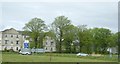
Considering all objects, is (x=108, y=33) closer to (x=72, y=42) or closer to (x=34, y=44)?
(x=72, y=42)

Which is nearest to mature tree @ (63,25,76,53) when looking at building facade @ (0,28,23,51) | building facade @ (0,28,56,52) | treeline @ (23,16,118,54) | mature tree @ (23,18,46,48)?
treeline @ (23,16,118,54)

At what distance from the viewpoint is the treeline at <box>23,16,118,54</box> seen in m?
62.1

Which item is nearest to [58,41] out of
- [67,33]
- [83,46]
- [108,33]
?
[67,33]

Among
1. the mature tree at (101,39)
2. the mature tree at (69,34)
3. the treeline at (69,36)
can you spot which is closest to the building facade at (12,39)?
the treeline at (69,36)

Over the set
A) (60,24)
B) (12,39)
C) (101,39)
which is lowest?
(101,39)

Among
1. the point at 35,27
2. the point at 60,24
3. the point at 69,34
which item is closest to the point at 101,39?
the point at 69,34

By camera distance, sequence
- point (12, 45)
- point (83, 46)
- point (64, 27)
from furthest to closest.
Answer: point (12, 45), point (83, 46), point (64, 27)

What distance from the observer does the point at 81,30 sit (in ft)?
212

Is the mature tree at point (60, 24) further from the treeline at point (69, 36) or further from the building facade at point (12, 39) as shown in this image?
the building facade at point (12, 39)

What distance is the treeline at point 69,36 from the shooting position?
204ft

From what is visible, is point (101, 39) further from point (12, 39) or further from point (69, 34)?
point (12, 39)

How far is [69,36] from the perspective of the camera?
61.9m

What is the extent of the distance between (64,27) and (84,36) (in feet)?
19.5

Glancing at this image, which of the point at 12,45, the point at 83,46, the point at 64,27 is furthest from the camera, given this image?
the point at 12,45
